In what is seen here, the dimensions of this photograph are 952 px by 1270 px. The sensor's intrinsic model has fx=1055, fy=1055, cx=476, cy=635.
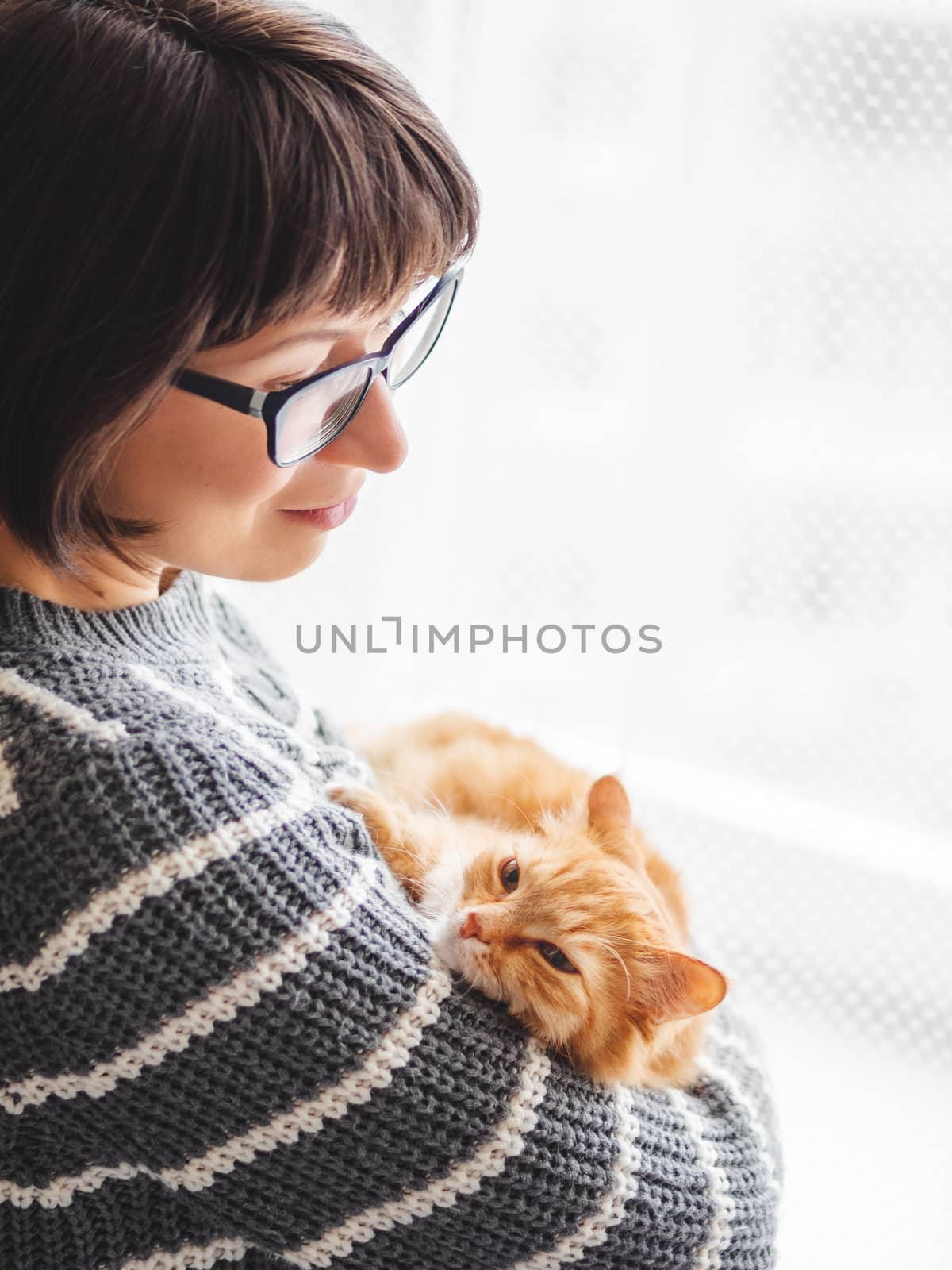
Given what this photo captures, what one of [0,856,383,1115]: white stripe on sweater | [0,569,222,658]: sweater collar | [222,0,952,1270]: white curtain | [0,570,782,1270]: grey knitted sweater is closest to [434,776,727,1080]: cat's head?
[0,570,782,1270]: grey knitted sweater

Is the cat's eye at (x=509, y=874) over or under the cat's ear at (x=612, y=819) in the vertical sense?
under

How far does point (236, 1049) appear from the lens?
75 cm

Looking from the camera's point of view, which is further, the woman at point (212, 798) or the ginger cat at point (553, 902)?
the ginger cat at point (553, 902)

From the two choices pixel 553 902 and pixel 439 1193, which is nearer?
pixel 439 1193

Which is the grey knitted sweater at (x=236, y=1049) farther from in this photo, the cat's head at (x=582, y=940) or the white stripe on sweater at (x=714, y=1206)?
the cat's head at (x=582, y=940)

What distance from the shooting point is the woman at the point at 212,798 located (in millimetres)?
726

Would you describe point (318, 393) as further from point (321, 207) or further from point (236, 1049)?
point (236, 1049)

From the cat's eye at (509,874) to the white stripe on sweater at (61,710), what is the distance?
0.56m

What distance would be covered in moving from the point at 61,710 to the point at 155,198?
37cm

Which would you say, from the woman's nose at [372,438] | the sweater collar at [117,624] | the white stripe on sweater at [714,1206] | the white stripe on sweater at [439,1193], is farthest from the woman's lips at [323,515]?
the white stripe on sweater at [714,1206]

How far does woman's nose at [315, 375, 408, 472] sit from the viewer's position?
925 millimetres

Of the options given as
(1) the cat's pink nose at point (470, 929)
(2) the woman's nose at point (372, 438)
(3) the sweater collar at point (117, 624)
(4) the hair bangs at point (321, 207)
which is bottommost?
(1) the cat's pink nose at point (470, 929)

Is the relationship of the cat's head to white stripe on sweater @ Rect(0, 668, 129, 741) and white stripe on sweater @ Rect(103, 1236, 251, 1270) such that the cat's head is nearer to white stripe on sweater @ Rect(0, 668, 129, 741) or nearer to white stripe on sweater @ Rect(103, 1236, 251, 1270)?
white stripe on sweater @ Rect(103, 1236, 251, 1270)

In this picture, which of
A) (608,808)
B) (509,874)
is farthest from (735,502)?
(509,874)
